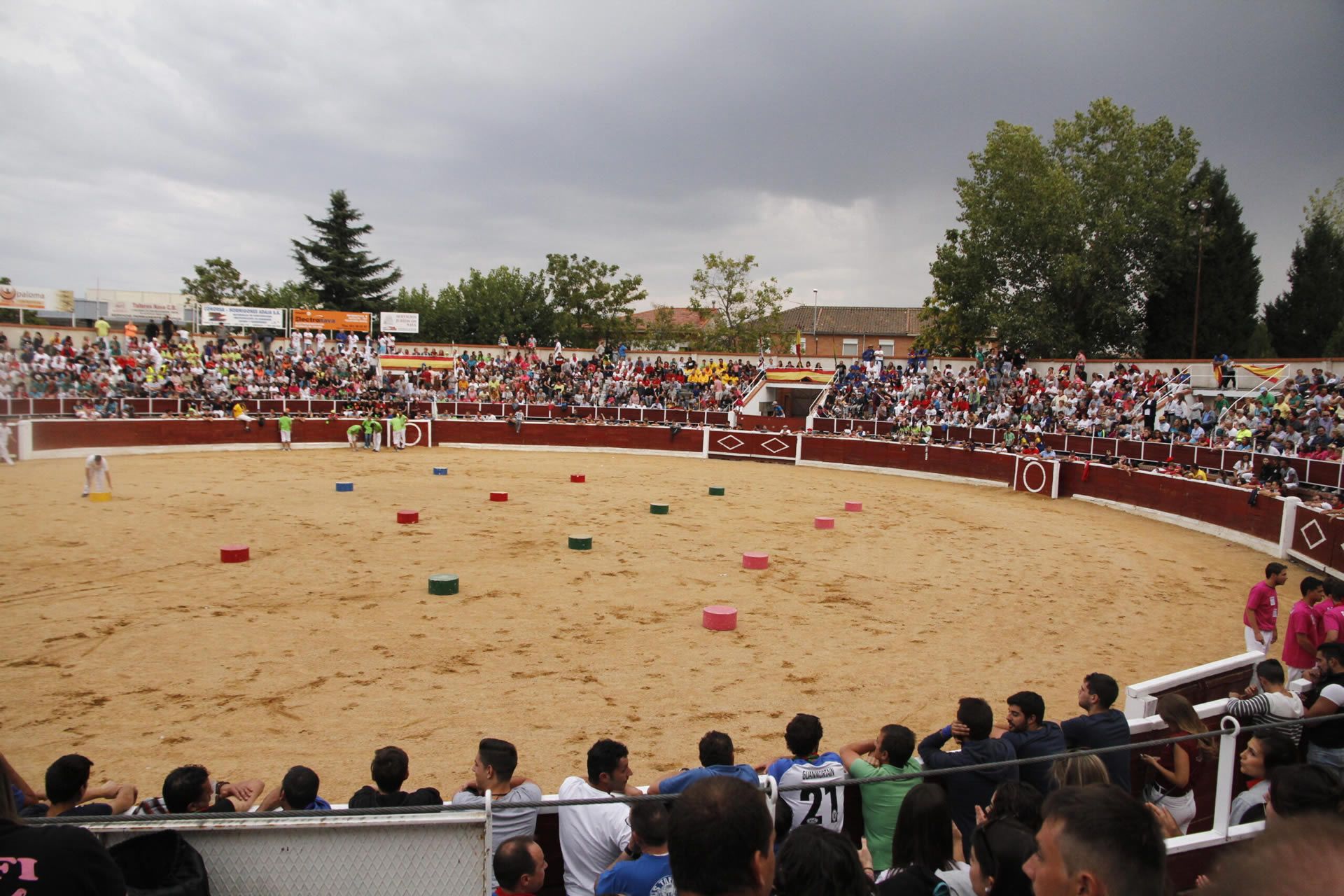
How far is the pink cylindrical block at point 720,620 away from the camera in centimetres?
1101

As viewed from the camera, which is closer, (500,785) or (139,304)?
(500,785)

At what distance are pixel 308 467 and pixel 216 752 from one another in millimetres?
21820

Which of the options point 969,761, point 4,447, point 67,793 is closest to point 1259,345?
point 969,761

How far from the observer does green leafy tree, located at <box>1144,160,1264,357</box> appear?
43.5m

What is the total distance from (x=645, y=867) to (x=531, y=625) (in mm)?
7404

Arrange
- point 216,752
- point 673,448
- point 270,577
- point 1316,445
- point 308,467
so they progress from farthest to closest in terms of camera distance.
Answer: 1. point 673,448
2. point 308,467
3. point 1316,445
4. point 270,577
5. point 216,752

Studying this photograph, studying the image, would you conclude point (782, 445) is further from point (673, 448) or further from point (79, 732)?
point (79, 732)

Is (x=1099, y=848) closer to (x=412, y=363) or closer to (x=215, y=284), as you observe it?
(x=412, y=363)

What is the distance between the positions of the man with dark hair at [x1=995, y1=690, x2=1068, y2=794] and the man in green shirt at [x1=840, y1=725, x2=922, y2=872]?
652 millimetres

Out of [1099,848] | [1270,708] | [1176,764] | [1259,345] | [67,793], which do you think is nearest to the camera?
[1099,848]

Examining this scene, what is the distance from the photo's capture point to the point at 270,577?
12.9m

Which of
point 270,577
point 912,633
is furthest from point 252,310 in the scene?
point 912,633

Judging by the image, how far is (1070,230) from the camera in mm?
40156

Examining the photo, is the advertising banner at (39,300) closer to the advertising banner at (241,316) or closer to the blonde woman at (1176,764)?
the advertising banner at (241,316)
